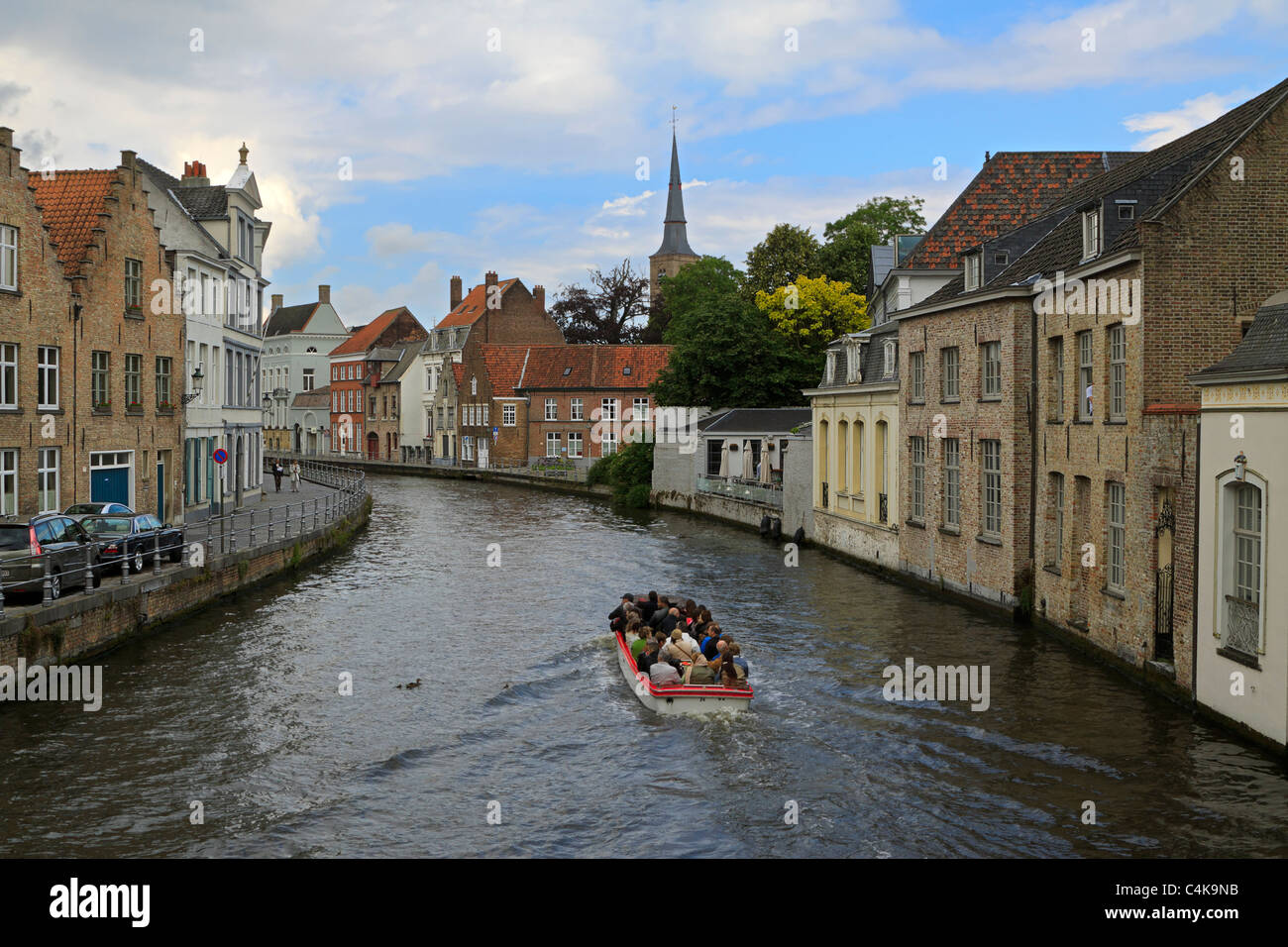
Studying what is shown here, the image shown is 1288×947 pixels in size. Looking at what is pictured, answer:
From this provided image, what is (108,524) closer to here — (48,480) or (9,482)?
(9,482)

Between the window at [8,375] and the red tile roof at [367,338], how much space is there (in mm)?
78733

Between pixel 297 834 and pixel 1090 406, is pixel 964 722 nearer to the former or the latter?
pixel 1090 406

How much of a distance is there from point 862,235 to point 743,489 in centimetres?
1944

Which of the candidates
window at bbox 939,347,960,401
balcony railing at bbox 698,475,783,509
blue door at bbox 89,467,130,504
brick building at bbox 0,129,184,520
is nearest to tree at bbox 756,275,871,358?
balcony railing at bbox 698,475,783,509

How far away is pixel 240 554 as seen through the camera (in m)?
26.8

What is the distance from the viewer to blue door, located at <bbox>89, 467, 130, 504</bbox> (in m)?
28.4

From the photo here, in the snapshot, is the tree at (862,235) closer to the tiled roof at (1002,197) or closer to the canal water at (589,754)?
the tiled roof at (1002,197)

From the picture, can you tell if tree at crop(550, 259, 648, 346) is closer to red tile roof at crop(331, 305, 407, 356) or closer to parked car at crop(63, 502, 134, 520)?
red tile roof at crop(331, 305, 407, 356)

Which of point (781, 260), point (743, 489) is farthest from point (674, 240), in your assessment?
point (743, 489)

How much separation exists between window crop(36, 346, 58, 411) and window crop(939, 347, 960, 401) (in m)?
20.3

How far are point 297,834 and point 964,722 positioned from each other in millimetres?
8979

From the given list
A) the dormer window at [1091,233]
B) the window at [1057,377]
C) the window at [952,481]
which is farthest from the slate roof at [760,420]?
the dormer window at [1091,233]

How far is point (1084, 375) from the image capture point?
67.3 ft

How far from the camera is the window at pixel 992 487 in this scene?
23781mm
